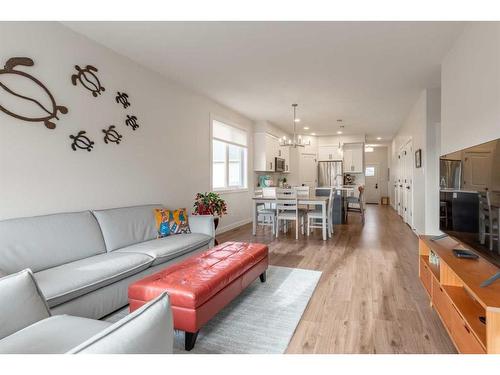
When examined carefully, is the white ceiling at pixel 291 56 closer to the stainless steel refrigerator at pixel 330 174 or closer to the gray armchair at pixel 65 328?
Result: the gray armchair at pixel 65 328

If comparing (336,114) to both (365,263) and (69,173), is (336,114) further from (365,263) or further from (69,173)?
(69,173)

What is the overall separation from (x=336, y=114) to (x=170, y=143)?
13.3ft

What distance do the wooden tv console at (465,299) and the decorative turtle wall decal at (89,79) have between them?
3.57 metres

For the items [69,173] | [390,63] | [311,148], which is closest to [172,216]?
[69,173]

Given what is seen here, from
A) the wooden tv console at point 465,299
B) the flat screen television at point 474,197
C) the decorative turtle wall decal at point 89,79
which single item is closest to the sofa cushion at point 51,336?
the wooden tv console at point 465,299

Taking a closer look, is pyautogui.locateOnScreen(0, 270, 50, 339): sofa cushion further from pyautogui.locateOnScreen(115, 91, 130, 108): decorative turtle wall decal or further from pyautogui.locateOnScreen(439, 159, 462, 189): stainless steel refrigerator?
pyautogui.locateOnScreen(439, 159, 462, 189): stainless steel refrigerator

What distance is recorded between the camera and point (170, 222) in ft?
11.1

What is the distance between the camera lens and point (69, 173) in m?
2.75

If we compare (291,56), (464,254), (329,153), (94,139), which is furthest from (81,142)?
(329,153)

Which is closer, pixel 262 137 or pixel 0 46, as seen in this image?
pixel 0 46

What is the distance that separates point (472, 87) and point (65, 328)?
362 cm

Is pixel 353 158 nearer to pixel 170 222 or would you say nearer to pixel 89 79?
pixel 170 222

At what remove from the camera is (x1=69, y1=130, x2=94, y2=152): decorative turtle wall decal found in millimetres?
2802

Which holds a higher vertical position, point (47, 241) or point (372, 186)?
point (372, 186)
